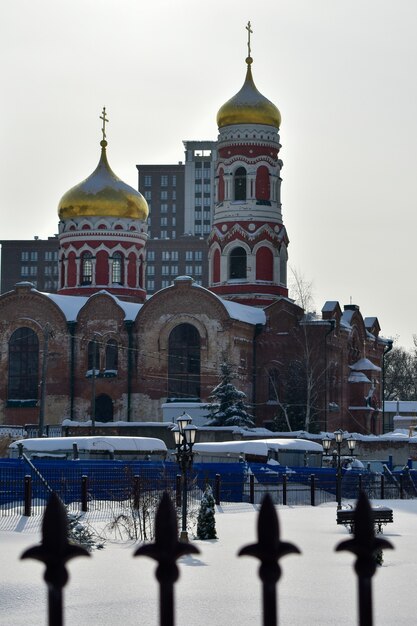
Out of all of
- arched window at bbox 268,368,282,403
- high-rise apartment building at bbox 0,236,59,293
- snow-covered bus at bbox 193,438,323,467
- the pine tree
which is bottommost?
the pine tree

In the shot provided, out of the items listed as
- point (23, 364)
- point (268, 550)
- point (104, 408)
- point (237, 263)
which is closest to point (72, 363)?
point (23, 364)

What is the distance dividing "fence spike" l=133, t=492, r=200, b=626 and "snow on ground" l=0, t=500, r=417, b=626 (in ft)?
12.9

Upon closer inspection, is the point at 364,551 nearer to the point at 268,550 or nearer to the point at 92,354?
the point at 268,550

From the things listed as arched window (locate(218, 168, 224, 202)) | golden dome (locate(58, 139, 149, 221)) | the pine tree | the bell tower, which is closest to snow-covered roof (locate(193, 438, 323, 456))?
the bell tower

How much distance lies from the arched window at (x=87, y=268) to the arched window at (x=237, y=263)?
6839 millimetres

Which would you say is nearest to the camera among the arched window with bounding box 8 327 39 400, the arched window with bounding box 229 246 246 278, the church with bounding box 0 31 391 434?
the church with bounding box 0 31 391 434

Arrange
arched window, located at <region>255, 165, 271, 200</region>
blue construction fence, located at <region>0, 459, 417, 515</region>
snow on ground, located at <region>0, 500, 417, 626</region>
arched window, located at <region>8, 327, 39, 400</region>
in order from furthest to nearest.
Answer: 1. arched window, located at <region>255, 165, 271, 200</region>
2. arched window, located at <region>8, 327, 39, 400</region>
3. blue construction fence, located at <region>0, 459, 417, 515</region>
4. snow on ground, located at <region>0, 500, 417, 626</region>

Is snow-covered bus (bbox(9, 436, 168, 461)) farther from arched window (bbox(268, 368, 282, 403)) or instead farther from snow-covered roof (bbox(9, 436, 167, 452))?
arched window (bbox(268, 368, 282, 403))

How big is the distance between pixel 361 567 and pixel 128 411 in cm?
4798

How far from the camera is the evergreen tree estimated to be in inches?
1893

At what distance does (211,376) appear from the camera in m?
50.5

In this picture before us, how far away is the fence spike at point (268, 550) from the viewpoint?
3.57 metres

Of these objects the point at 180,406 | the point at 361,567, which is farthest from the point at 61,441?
the point at 361,567

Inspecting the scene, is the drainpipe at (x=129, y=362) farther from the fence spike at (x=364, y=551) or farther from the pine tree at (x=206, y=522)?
the fence spike at (x=364, y=551)
